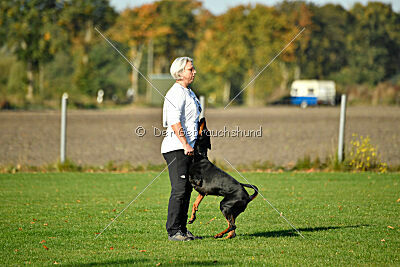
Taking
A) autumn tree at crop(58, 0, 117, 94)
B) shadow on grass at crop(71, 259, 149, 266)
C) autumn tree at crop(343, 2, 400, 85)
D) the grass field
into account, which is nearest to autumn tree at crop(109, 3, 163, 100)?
autumn tree at crop(58, 0, 117, 94)

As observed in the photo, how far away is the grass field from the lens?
19.0 ft

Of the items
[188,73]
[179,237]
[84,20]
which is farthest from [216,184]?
[84,20]

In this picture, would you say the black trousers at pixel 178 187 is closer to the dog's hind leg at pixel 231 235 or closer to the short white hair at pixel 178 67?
the dog's hind leg at pixel 231 235

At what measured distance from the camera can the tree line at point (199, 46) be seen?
4878 cm

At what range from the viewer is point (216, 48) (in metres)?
59.5

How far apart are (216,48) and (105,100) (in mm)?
15053

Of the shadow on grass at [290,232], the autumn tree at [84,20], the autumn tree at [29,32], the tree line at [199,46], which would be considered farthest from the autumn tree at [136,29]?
the shadow on grass at [290,232]

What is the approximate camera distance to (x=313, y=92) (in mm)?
54156

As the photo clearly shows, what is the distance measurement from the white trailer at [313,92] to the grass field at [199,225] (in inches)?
1238

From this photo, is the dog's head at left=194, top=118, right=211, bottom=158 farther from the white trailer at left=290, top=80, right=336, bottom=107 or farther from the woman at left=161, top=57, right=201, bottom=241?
the white trailer at left=290, top=80, right=336, bottom=107

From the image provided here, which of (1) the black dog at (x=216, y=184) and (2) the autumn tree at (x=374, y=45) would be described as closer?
(1) the black dog at (x=216, y=184)

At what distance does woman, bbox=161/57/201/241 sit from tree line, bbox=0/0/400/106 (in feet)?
110

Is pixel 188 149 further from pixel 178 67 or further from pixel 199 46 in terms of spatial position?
pixel 199 46

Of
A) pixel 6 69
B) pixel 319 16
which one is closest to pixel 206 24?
pixel 319 16
